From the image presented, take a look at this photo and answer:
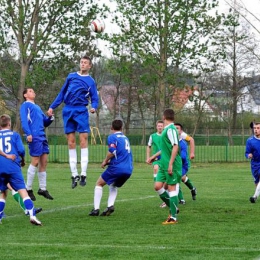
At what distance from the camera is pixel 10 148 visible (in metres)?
12.3

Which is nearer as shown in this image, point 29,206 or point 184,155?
point 29,206

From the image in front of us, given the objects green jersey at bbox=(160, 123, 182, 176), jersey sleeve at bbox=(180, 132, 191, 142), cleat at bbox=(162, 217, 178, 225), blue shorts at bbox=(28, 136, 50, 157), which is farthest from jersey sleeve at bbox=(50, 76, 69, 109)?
cleat at bbox=(162, 217, 178, 225)

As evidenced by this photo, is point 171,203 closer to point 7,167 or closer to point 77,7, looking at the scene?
point 7,167

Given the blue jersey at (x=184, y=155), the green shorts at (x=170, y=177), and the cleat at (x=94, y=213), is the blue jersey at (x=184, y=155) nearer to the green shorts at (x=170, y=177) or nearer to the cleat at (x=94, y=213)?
the cleat at (x=94, y=213)

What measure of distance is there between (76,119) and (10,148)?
199 cm

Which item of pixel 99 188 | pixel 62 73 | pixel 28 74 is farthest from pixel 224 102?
pixel 99 188

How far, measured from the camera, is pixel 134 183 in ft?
79.6

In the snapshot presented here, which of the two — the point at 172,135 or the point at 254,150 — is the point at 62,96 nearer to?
the point at 172,135

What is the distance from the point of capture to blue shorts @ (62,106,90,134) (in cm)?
1394

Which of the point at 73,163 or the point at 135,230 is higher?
the point at 73,163

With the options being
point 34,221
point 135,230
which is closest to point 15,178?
point 34,221

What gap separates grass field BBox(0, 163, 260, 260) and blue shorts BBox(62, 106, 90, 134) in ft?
5.40

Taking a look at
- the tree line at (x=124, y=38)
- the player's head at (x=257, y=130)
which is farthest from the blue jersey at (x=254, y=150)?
the tree line at (x=124, y=38)

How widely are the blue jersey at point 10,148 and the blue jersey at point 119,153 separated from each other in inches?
76.7
